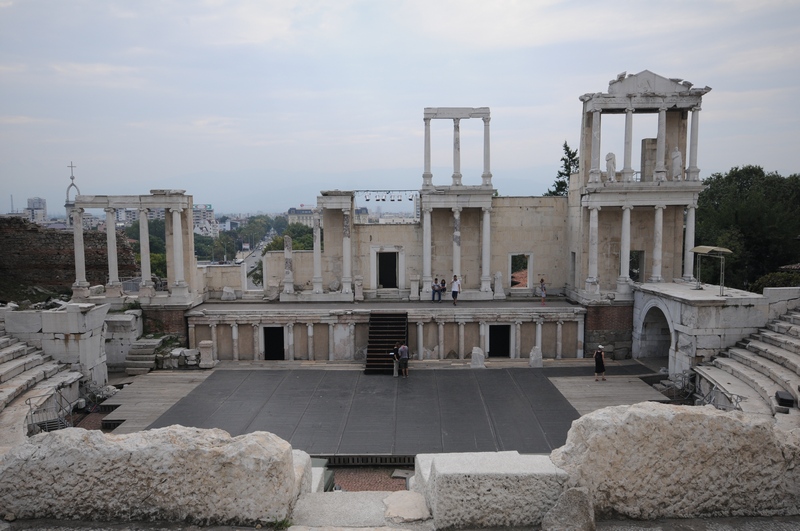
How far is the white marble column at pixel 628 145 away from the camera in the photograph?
25.1 m

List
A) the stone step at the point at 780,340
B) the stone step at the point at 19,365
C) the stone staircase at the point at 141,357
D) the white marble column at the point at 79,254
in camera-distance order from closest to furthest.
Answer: the stone step at the point at 19,365, the stone step at the point at 780,340, the stone staircase at the point at 141,357, the white marble column at the point at 79,254

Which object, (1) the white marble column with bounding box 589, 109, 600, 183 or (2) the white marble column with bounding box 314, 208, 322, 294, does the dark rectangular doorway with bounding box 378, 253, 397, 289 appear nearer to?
(2) the white marble column with bounding box 314, 208, 322, 294

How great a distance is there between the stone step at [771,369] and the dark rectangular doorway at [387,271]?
1528 centimetres

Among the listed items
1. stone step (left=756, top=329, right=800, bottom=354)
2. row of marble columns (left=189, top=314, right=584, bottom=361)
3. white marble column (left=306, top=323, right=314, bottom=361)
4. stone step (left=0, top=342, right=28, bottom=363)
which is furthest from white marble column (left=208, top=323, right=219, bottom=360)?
stone step (left=756, top=329, right=800, bottom=354)

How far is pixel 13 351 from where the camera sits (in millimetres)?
17625

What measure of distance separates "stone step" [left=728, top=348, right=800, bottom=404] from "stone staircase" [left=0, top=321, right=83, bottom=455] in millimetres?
18217

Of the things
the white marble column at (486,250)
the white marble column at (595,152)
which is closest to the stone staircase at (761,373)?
the white marble column at (595,152)

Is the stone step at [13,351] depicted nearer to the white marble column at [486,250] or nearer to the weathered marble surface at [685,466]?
the weathered marble surface at [685,466]

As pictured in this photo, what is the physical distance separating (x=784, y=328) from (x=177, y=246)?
22.7 m

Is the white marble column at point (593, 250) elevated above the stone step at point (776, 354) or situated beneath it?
elevated above

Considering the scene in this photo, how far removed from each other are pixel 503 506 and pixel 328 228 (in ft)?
76.9

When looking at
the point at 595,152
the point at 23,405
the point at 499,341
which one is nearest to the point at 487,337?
the point at 499,341

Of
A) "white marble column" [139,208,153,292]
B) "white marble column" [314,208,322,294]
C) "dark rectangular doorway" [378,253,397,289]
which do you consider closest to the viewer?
"white marble column" [139,208,153,292]

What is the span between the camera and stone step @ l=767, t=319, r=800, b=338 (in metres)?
17.9
